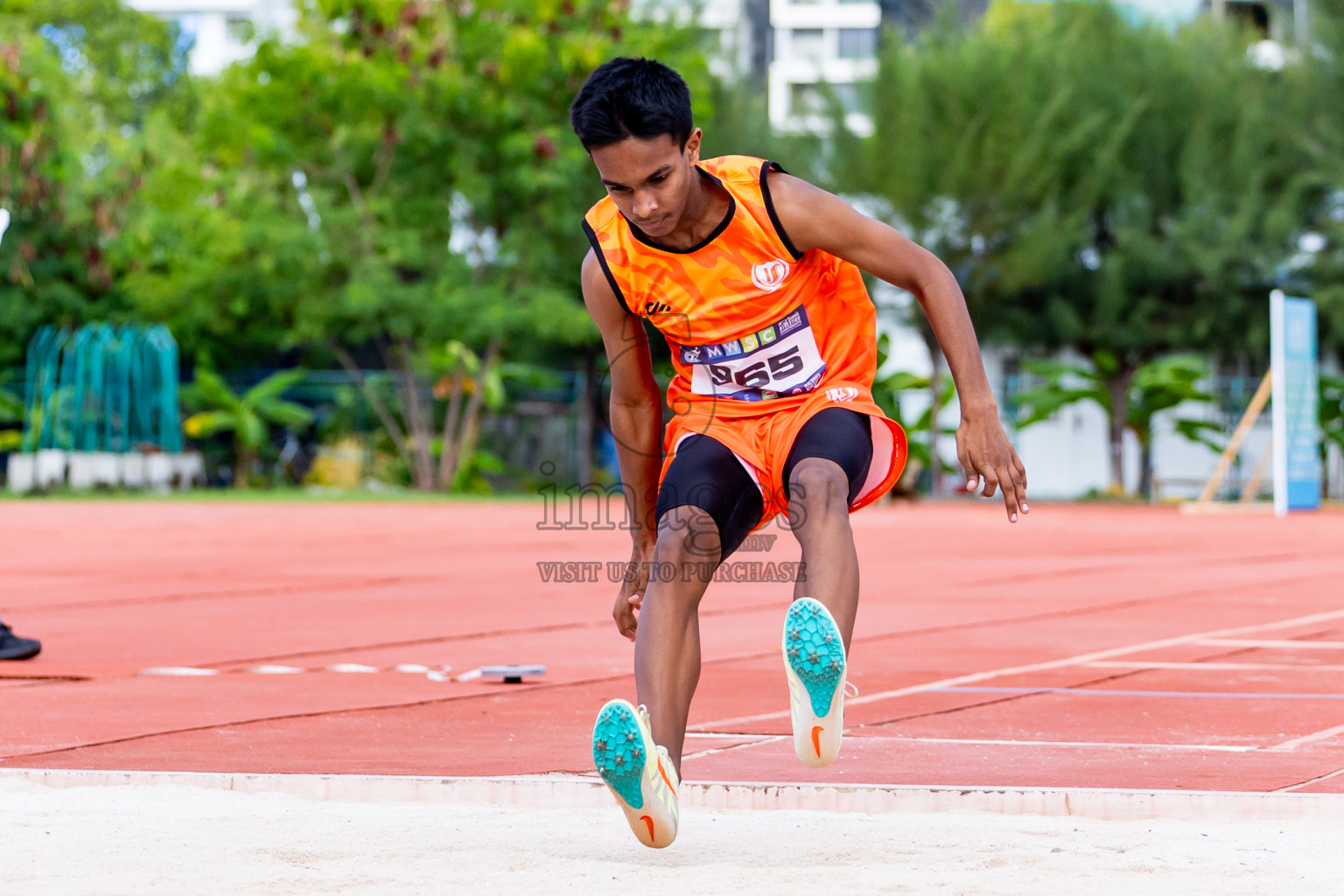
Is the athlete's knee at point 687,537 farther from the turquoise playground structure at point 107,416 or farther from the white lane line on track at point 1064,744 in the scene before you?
the turquoise playground structure at point 107,416

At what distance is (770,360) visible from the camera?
3693mm

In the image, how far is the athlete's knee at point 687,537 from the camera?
353 centimetres

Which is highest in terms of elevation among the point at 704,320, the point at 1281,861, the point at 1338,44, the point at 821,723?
the point at 1338,44

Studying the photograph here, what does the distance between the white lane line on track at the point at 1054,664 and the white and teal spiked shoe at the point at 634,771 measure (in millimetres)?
1776

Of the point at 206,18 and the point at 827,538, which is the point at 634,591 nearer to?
the point at 827,538

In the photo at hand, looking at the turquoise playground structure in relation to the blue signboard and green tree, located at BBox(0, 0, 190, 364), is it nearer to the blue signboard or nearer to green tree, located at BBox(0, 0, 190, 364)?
green tree, located at BBox(0, 0, 190, 364)

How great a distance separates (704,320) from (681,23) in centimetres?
2572

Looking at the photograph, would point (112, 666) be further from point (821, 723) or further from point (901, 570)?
point (901, 570)

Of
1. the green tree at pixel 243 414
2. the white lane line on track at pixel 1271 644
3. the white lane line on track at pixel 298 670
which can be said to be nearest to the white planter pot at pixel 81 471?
the green tree at pixel 243 414

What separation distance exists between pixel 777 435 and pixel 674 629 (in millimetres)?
491

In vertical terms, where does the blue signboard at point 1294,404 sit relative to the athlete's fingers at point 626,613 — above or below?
above

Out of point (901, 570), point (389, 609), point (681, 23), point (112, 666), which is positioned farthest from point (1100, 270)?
point (112, 666)

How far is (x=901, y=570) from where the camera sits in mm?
11852

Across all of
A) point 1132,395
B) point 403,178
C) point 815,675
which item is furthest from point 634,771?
point 1132,395
